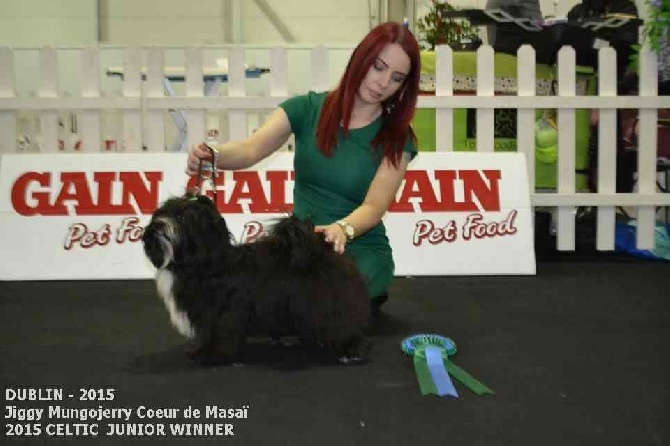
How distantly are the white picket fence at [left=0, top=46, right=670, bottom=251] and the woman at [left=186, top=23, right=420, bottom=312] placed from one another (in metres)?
1.70

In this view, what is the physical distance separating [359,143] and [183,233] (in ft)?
3.23

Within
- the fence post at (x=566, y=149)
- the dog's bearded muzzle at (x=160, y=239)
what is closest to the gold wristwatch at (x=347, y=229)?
the dog's bearded muzzle at (x=160, y=239)

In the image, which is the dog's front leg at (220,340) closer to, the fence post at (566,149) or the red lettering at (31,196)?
the red lettering at (31,196)

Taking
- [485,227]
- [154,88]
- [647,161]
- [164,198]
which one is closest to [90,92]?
[154,88]

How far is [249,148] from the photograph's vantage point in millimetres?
2785

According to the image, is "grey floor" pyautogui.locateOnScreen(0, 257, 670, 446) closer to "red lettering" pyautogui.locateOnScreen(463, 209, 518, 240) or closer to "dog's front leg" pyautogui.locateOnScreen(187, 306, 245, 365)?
"dog's front leg" pyautogui.locateOnScreen(187, 306, 245, 365)

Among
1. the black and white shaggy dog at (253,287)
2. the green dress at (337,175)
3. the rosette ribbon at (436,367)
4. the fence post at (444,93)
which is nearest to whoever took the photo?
the rosette ribbon at (436,367)

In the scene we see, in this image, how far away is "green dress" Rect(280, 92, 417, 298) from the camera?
296cm

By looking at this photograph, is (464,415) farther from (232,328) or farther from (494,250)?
(494,250)

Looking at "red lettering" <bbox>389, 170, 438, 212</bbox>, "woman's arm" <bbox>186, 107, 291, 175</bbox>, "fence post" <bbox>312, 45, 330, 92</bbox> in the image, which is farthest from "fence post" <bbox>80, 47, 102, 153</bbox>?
"woman's arm" <bbox>186, 107, 291, 175</bbox>

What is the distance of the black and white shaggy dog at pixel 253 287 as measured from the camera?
2.28 m

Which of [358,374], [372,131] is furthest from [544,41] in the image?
[358,374]

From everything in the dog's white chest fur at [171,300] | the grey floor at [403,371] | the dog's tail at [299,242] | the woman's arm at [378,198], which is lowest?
the grey floor at [403,371]

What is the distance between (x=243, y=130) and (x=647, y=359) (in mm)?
2908
